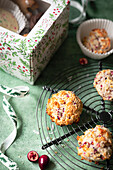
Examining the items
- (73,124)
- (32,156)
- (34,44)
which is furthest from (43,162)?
(34,44)

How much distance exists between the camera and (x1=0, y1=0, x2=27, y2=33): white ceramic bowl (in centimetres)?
245

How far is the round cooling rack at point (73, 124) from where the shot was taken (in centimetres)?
211

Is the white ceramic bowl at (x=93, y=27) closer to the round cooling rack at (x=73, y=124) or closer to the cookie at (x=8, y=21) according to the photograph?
the round cooling rack at (x=73, y=124)

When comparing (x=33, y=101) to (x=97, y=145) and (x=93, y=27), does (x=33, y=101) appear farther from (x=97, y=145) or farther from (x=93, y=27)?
(x=93, y=27)

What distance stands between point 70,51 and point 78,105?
0.77 meters

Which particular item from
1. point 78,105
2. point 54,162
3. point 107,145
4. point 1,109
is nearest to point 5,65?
point 1,109

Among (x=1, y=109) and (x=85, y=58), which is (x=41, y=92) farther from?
(x=85, y=58)

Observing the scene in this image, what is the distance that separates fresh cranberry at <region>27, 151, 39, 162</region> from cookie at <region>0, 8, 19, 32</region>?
1094 millimetres

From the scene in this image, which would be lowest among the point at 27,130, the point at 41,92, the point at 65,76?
the point at 27,130

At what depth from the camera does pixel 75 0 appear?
117 inches

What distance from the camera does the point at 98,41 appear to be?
8.30 feet

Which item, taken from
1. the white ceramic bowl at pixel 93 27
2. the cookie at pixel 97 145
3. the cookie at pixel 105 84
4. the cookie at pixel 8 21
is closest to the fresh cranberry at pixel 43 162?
the cookie at pixel 97 145

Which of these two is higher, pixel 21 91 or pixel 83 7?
pixel 83 7

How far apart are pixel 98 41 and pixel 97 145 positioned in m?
1.05
